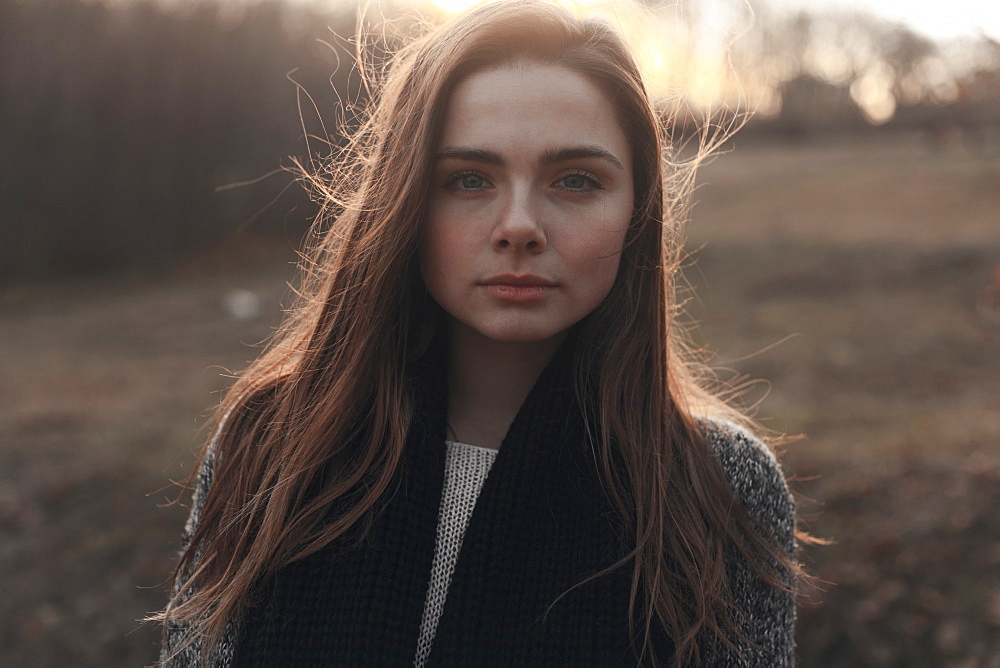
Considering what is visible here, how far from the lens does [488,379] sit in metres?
1.92

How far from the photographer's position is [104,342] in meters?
10.7

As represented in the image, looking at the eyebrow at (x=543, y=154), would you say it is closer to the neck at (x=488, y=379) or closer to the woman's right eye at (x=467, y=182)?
the woman's right eye at (x=467, y=182)

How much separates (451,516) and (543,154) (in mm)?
851

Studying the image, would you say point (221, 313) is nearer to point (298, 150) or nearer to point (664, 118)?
point (298, 150)

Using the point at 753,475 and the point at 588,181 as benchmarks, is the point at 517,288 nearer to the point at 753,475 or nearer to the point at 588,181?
the point at 588,181

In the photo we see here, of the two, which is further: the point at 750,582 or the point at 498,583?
the point at 750,582

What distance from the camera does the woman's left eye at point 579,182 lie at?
1672 millimetres

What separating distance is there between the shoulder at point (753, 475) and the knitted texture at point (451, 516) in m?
0.58

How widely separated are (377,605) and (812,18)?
34.3 m

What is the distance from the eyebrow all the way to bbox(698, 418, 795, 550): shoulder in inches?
30.2

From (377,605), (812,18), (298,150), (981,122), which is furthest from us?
(812,18)

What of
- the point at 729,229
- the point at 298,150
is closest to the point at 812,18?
the point at 729,229

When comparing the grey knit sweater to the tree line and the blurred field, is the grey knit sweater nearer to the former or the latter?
the blurred field

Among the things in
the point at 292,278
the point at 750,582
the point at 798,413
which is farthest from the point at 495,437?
the point at 292,278
